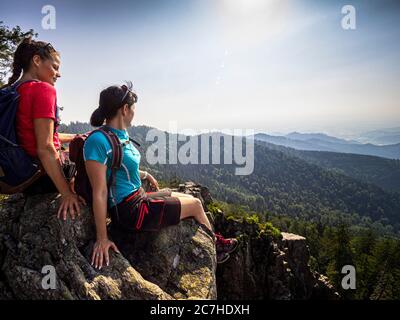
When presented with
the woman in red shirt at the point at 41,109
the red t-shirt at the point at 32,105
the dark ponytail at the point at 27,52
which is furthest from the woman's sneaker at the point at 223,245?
the dark ponytail at the point at 27,52

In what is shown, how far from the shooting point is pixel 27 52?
17.3 feet

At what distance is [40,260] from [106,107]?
117 inches

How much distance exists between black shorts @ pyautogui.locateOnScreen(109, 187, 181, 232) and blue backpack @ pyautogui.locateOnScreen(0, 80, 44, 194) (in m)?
1.66

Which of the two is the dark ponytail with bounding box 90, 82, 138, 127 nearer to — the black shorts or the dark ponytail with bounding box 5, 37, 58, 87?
the dark ponytail with bounding box 5, 37, 58, 87

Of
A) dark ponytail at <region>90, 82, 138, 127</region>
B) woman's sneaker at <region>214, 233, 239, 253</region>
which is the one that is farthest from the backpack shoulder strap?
woman's sneaker at <region>214, 233, 239, 253</region>

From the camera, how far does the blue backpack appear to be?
16.5 feet

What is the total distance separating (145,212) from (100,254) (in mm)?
1146

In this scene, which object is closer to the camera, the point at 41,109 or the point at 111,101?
the point at 41,109

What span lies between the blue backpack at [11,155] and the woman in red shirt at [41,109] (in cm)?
10

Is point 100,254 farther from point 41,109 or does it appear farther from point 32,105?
point 32,105

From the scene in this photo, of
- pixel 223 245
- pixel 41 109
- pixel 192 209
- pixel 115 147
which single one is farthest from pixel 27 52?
pixel 223 245
